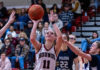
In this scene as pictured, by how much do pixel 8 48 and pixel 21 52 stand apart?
0.56 metres

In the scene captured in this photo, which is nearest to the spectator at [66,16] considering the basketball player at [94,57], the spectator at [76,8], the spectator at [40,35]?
the spectator at [76,8]

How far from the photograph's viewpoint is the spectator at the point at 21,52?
34.4ft

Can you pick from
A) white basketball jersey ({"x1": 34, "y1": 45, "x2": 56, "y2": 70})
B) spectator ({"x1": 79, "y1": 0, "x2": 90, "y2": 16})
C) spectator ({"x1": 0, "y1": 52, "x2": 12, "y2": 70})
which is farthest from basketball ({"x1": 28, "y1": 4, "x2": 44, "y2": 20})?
spectator ({"x1": 79, "y1": 0, "x2": 90, "y2": 16})

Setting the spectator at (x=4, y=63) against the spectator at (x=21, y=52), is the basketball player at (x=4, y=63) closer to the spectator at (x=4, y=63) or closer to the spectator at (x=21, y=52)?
the spectator at (x=4, y=63)

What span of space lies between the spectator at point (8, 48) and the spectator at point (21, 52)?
189 mm

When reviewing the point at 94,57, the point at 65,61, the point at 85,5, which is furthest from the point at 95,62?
the point at 85,5

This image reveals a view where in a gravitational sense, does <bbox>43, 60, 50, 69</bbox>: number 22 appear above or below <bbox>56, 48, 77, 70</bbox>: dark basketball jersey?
above

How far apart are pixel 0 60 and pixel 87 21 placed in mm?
4763

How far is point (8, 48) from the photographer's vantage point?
11.0m

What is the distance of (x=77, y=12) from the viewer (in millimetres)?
13250

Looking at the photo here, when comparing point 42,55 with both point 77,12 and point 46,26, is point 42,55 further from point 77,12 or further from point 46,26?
point 77,12

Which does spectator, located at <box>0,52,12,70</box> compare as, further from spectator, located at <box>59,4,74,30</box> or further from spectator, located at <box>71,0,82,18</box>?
spectator, located at <box>71,0,82,18</box>

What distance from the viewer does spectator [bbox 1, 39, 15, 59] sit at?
1084 centimetres

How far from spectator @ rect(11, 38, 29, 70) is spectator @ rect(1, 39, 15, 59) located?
0.19 meters
